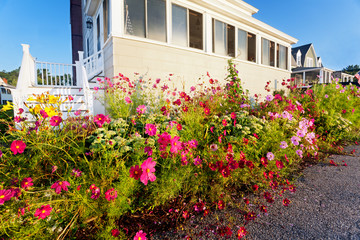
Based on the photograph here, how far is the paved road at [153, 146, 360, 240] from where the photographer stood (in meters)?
1.39

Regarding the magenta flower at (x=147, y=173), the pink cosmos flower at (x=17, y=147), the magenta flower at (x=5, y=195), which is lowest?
the magenta flower at (x=5, y=195)

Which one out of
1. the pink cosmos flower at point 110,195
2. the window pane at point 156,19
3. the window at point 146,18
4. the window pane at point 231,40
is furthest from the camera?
the window pane at point 231,40

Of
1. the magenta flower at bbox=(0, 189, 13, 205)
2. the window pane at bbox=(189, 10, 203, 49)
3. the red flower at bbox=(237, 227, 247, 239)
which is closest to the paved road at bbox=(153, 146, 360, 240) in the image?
the red flower at bbox=(237, 227, 247, 239)

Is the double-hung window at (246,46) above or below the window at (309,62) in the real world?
below

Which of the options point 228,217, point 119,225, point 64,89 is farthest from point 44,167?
point 64,89

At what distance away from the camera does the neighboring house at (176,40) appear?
201 inches

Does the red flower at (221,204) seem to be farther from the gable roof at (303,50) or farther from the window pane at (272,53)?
the gable roof at (303,50)

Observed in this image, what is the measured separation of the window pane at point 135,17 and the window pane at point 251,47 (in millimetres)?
Result: 5531

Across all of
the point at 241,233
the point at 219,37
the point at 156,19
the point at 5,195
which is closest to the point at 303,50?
the point at 219,37

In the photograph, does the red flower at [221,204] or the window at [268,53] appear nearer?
the red flower at [221,204]

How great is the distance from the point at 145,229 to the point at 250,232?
82 cm

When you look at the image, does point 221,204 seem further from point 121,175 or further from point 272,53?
point 272,53

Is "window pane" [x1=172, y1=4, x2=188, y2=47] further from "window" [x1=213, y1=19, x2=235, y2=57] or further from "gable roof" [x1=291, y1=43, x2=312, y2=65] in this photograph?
"gable roof" [x1=291, y1=43, x2=312, y2=65]

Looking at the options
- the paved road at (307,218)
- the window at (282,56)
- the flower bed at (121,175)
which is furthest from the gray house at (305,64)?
the flower bed at (121,175)
